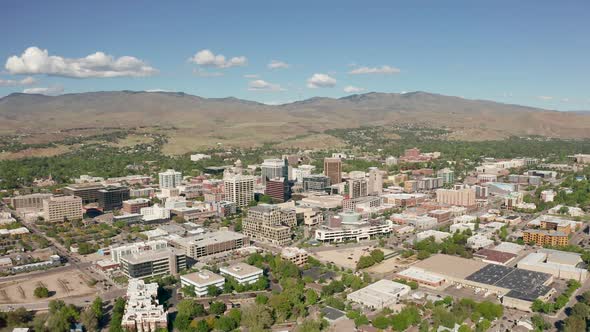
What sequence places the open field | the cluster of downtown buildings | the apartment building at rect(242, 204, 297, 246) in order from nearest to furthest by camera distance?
the cluster of downtown buildings
the apartment building at rect(242, 204, 297, 246)
the open field

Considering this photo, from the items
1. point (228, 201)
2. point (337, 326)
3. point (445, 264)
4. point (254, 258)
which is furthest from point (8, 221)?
point (445, 264)

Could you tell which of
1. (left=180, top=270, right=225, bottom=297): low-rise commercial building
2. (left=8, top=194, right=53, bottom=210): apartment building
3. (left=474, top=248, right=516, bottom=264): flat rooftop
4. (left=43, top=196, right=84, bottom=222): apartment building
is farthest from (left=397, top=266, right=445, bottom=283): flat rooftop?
(left=8, top=194, right=53, bottom=210): apartment building

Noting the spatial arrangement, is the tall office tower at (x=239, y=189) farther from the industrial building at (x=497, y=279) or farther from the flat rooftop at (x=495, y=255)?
the flat rooftop at (x=495, y=255)

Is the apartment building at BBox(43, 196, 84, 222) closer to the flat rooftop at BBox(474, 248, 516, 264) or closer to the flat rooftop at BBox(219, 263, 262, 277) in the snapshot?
the flat rooftop at BBox(219, 263, 262, 277)

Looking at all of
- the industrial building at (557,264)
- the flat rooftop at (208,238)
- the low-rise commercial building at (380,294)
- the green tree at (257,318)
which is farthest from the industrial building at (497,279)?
the flat rooftop at (208,238)

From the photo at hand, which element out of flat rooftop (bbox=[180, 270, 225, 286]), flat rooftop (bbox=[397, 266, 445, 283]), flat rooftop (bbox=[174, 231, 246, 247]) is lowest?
flat rooftop (bbox=[397, 266, 445, 283])

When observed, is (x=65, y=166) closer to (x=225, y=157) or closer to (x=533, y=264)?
(x=225, y=157)

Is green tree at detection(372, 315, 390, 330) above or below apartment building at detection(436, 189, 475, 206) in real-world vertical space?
below

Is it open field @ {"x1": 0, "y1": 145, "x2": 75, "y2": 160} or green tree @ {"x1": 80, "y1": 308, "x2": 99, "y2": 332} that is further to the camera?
open field @ {"x1": 0, "y1": 145, "x2": 75, "y2": 160}
